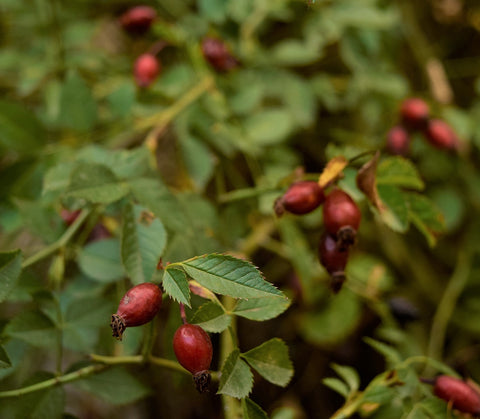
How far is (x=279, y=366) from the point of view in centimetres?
61

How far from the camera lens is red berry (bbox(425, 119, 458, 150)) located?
4.28 ft

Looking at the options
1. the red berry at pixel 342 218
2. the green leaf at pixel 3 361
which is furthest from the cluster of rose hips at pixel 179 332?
the red berry at pixel 342 218

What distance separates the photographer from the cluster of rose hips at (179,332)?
0.54 meters

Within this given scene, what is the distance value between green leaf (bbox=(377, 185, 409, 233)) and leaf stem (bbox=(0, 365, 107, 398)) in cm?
49

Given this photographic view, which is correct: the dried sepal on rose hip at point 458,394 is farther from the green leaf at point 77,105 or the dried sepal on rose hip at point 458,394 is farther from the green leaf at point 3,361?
the green leaf at point 77,105

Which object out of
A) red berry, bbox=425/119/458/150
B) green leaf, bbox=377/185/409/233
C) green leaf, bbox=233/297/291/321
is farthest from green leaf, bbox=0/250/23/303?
red berry, bbox=425/119/458/150

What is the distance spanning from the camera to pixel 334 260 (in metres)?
0.70

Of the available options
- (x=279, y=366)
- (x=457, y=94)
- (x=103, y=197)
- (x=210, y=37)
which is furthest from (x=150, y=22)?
(x=457, y=94)

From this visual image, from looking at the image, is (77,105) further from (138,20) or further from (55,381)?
(55,381)

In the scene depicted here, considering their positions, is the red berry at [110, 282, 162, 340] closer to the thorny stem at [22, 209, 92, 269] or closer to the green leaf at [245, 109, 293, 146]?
the thorny stem at [22, 209, 92, 269]

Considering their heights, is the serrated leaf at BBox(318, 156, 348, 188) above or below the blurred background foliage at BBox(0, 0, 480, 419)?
above

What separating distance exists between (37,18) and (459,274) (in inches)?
61.6

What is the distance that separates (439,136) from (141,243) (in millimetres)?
976

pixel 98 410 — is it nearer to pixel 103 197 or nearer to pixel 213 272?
pixel 103 197
